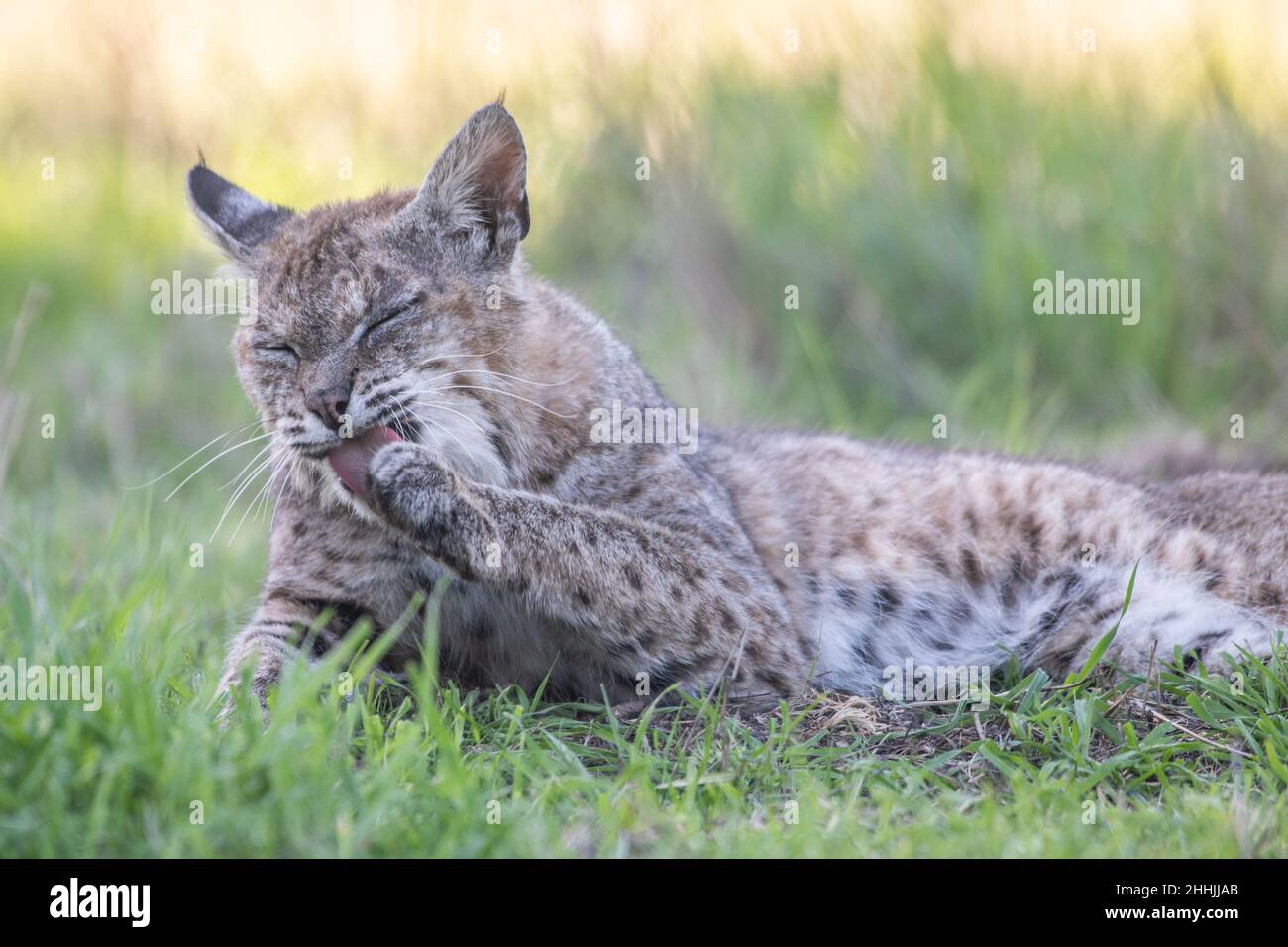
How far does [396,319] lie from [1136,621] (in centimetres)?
270

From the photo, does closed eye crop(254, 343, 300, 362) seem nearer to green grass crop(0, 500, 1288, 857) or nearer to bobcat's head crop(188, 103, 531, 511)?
bobcat's head crop(188, 103, 531, 511)

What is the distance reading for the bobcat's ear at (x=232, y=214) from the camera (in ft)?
16.2

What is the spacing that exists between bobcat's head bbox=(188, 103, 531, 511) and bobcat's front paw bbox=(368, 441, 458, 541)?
0.13 meters

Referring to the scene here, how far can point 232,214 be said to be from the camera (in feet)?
16.7

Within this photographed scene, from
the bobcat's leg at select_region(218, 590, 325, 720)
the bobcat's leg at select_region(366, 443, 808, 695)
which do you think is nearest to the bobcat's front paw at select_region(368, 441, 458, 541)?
the bobcat's leg at select_region(366, 443, 808, 695)

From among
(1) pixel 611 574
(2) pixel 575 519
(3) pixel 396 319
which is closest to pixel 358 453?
(3) pixel 396 319

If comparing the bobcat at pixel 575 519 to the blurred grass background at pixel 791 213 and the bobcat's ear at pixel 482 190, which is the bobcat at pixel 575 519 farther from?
the blurred grass background at pixel 791 213

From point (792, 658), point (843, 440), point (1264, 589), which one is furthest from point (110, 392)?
point (1264, 589)

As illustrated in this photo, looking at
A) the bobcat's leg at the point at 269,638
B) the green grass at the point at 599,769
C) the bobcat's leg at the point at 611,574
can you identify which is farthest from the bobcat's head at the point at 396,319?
the green grass at the point at 599,769

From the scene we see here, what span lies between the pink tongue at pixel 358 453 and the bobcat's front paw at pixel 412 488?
101 mm

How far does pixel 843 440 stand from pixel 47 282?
20.9ft

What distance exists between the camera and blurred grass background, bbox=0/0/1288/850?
7816 mm

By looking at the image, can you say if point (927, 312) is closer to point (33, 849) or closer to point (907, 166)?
point (907, 166)
